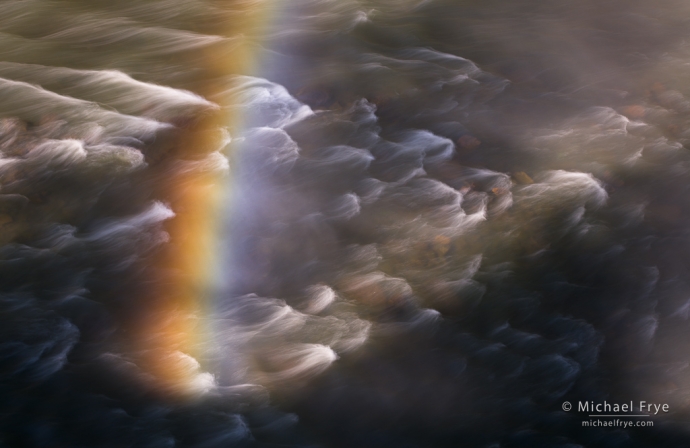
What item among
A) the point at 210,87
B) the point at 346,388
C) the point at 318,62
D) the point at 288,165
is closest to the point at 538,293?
the point at 346,388

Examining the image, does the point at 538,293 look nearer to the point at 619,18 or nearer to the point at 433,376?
Answer: the point at 433,376

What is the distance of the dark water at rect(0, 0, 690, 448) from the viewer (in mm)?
1837

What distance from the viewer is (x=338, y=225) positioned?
7.04 feet

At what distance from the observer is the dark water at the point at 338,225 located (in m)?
1.84

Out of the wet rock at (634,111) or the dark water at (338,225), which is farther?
the wet rock at (634,111)

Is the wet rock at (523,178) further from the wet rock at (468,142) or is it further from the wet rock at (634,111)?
the wet rock at (634,111)

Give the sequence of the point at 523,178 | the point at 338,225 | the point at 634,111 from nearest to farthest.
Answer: the point at 338,225 < the point at 523,178 < the point at 634,111

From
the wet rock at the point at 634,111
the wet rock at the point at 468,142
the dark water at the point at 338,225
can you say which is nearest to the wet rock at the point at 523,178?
the dark water at the point at 338,225

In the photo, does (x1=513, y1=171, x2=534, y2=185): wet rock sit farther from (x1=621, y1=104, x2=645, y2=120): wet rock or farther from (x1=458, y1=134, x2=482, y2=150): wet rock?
(x1=621, y1=104, x2=645, y2=120): wet rock

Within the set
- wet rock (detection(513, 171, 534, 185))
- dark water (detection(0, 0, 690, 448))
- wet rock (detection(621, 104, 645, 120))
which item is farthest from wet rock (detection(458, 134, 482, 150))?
wet rock (detection(621, 104, 645, 120))

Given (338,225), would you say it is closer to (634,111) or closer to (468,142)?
(468,142)

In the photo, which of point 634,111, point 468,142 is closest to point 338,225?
point 468,142

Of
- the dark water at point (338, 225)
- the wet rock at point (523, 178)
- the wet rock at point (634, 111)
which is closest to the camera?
the dark water at point (338, 225)

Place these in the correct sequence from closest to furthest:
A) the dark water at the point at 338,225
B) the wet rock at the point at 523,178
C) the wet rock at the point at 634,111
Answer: the dark water at the point at 338,225 < the wet rock at the point at 523,178 < the wet rock at the point at 634,111
